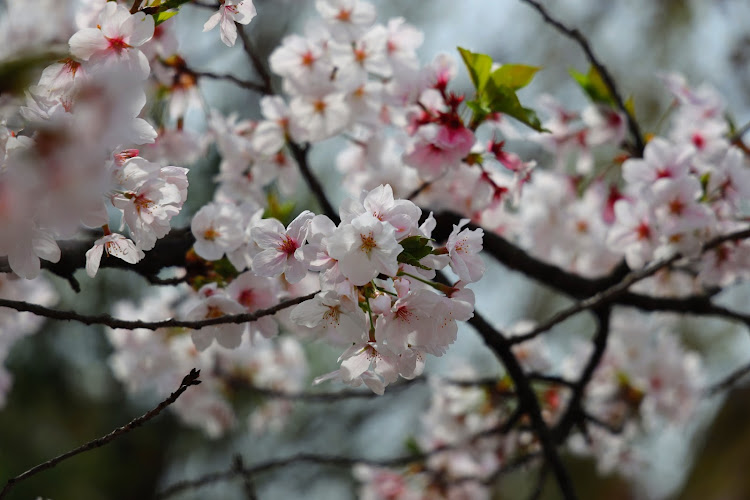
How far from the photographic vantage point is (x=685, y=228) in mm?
1413

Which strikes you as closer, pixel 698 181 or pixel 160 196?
pixel 160 196

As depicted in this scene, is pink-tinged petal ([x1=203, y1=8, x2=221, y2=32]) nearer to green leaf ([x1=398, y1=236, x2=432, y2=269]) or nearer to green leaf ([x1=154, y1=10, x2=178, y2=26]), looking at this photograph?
green leaf ([x1=154, y1=10, x2=178, y2=26])

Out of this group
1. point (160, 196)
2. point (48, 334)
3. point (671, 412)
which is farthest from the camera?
point (48, 334)

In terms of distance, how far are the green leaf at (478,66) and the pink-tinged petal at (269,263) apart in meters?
0.60

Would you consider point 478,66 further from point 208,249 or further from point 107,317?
point 107,317

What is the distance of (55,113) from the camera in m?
0.76

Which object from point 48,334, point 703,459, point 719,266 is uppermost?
point 703,459

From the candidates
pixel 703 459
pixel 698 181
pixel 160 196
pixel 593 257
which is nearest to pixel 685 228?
pixel 698 181

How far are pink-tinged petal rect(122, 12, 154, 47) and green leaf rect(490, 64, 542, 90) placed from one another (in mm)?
669

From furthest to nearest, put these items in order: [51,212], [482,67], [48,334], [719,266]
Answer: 1. [48,334]
2. [719,266]
3. [482,67]
4. [51,212]

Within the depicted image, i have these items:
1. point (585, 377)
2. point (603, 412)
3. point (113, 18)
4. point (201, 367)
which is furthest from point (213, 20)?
point (603, 412)

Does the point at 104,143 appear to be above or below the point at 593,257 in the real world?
below

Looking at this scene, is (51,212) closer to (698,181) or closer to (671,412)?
(698,181)

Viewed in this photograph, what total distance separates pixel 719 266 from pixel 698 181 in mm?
294
